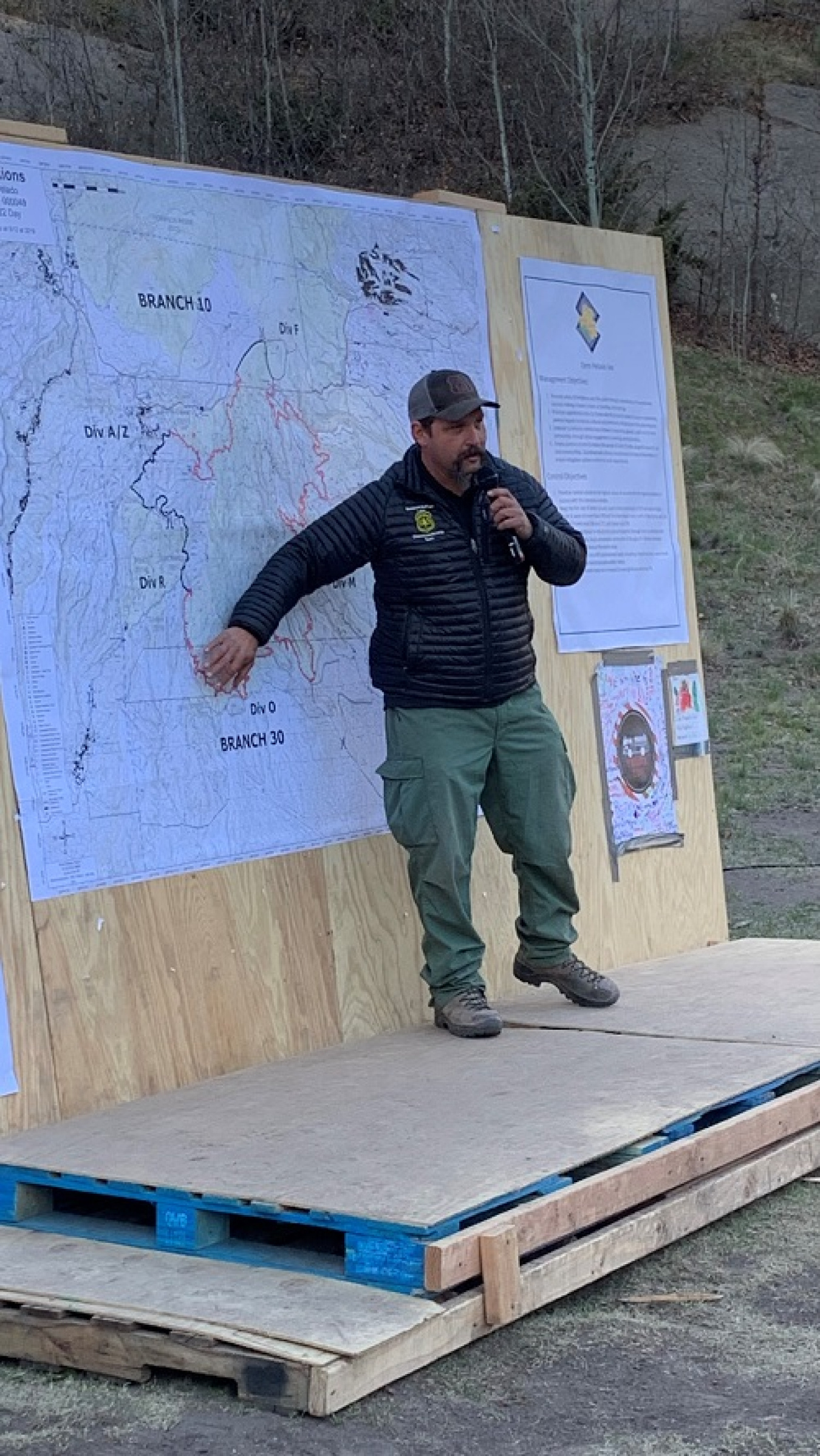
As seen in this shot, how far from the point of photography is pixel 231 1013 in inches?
217

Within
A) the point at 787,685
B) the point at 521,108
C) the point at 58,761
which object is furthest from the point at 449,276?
the point at 521,108

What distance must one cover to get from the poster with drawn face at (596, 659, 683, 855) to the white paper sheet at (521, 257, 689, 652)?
14cm

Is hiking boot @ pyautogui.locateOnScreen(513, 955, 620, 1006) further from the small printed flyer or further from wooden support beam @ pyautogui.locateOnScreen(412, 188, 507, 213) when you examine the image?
wooden support beam @ pyautogui.locateOnScreen(412, 188, 507, 213)

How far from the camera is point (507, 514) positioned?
5602mm

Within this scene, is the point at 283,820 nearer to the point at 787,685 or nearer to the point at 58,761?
the point at 58,761

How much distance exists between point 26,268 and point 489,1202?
9.34ft

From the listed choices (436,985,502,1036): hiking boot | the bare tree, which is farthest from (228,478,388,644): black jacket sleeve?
the bare tree

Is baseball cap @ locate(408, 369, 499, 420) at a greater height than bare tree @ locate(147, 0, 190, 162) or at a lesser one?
lesser

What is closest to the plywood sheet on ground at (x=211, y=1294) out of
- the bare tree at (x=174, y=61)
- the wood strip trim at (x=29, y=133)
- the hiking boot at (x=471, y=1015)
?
the hiking boot at (x=471, y=1015)

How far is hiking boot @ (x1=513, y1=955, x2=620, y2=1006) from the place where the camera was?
6148 mm

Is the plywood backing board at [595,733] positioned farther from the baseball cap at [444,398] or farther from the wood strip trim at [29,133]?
the wood strip trim at [29,133]

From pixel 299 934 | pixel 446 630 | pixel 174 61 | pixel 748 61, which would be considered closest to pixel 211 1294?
pixel 299 934

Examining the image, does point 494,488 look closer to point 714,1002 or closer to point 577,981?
point 577,981

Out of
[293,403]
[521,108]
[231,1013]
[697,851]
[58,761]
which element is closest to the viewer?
[58,761]
